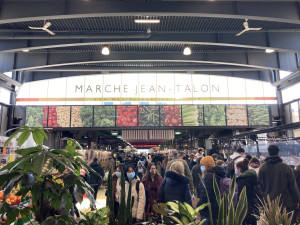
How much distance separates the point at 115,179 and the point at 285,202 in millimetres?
2643

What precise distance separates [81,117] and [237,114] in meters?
6.82

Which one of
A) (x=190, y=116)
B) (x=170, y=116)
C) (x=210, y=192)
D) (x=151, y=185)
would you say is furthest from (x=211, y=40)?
(x=210, y=192)

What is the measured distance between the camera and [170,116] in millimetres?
10812

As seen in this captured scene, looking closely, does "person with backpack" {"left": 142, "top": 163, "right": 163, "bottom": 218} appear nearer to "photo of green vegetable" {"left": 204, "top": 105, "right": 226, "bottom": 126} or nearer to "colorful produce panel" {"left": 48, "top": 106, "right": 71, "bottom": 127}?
"photo of green vegetable" {"left": 204, "top": 105, "right": 226, "bottom": 126}

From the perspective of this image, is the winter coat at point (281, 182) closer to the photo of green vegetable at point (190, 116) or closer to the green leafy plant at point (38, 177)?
the green leafy plant at point (38, 177)

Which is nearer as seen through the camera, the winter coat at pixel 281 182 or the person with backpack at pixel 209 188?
the person with backpack at pixel 209 188

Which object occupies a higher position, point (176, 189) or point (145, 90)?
point (145, 90)

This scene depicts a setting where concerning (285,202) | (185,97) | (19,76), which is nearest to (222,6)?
(285,202)

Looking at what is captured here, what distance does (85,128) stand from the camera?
35.1ft

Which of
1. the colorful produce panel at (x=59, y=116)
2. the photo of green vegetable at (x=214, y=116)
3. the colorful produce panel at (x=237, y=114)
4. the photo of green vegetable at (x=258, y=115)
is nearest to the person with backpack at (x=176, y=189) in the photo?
the photo of green vegetable at (x=214, y=116)

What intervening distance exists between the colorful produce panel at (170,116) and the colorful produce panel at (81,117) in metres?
3.11

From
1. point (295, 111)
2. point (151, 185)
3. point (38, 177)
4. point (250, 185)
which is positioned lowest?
point (151, 185)

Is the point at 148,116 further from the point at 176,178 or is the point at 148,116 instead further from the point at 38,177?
the point at 38,177

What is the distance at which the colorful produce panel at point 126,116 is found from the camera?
1074 cm
